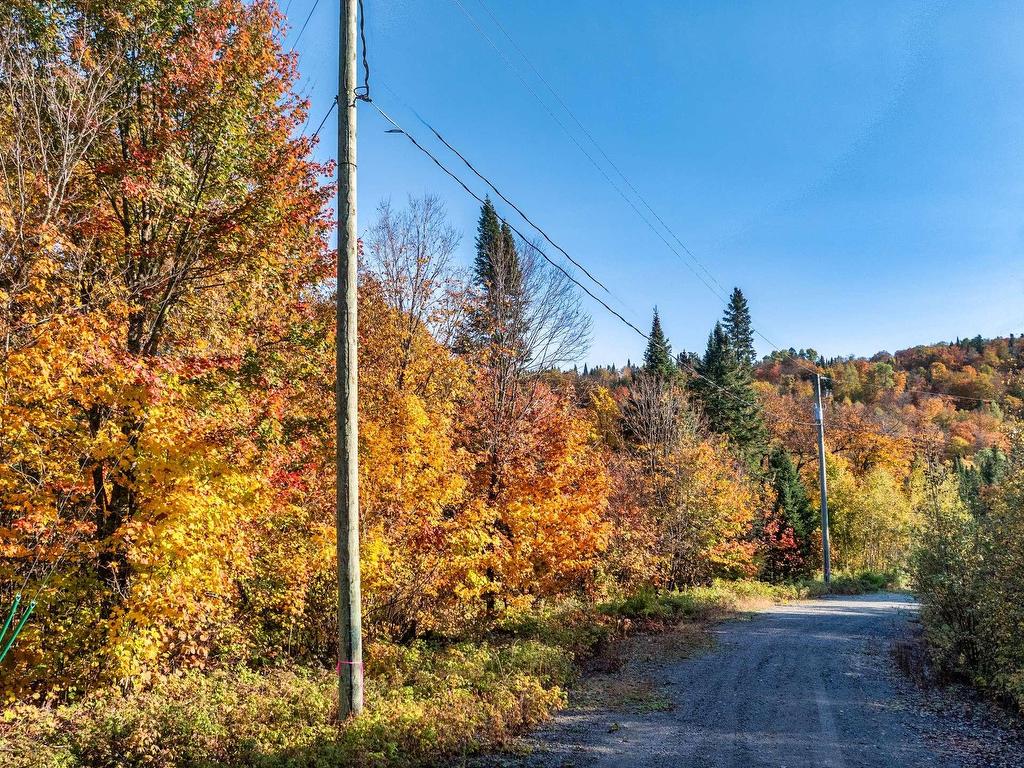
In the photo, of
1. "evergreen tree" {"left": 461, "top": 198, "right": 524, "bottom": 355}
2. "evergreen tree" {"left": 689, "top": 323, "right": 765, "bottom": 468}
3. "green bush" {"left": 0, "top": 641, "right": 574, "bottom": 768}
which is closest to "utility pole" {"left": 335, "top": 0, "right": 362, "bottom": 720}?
"green bush" {"left": 0, "top": 641, "right": 574, "bottom": 768}

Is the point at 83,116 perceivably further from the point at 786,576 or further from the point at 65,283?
the point at 786,576

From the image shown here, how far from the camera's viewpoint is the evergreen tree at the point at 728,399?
4147 cm

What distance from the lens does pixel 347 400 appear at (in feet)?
22.7

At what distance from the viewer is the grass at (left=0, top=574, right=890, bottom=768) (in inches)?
257

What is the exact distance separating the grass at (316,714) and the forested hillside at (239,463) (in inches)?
1.9

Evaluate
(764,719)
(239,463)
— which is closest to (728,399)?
(764,719)

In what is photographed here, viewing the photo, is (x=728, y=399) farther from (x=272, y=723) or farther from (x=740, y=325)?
(x=272, y=723)

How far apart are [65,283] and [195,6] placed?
16.4ft

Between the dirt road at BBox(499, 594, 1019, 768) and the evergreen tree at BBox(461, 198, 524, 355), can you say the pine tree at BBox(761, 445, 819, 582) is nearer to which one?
the dirt road at BBox(499, 594, 1019, 768)

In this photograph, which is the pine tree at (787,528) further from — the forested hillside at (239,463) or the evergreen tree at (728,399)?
the forested hillside at (239,463)

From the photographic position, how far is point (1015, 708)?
29.2 ft

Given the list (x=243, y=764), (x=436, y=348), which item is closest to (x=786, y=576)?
(x=436, y=348)

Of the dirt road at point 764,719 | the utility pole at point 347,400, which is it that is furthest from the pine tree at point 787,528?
the utility pole at point 347,400

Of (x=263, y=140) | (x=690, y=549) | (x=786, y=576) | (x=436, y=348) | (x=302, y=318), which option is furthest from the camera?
(x=786, y=576)
